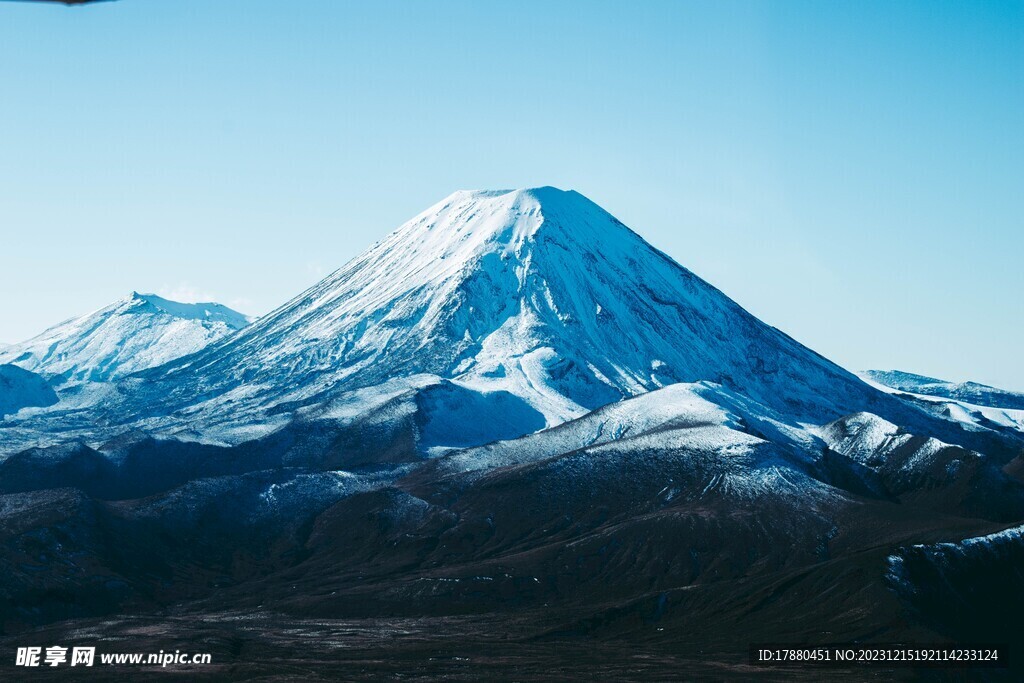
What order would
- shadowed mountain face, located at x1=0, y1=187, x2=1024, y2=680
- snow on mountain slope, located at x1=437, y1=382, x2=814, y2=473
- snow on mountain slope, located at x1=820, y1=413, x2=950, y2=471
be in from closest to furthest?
shadowed mountain face, located at x1=0, y1=187, x2=1024, y2=680, snow on mountain slope, located at x1=437, y1=382, x2=814, y2=473, snow on mountain slope, located at x1=820, y1=413, x2=950, y2=471

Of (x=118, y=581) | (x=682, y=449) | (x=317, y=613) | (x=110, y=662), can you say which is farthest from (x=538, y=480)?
(x=110, y=662)

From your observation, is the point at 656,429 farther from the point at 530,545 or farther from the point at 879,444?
the point at 530,545

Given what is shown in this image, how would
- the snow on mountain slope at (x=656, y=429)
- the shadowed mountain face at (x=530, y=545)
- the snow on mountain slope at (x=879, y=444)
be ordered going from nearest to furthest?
the shadowed mountain face at (x=530, y=545)
the snow on mountain slope at (x=656, y=429)
the snow on mountain slope at (x=879, y=444)

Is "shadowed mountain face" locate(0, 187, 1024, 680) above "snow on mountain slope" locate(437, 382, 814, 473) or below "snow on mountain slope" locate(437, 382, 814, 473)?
below

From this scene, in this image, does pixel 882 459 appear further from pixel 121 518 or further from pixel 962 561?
pixel 121 518

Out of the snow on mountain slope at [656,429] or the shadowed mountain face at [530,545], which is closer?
the shadowed mountain face at [530,545]

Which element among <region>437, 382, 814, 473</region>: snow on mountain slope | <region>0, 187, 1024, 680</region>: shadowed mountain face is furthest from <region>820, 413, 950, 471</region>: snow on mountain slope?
<region>437, 382, 814, 473</region>: snow on mountain slope

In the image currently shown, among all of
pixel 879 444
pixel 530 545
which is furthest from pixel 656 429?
pixel 530 545

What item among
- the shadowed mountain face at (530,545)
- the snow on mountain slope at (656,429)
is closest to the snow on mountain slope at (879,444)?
the shadowed mountain face at (530,545)

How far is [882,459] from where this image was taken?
180125 mm

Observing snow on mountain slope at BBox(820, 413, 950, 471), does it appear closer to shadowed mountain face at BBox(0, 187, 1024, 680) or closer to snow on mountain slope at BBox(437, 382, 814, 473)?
shadowed mountain face at BBox(0, 187, 1024, 680)

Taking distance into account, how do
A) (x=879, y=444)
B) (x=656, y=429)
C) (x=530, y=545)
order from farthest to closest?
(x=879, y=444), (x=656, y=429), (x=530, y=545)

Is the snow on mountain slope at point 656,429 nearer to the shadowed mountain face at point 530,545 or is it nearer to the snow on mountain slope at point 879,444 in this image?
the shadowed mountain face at point 530,545

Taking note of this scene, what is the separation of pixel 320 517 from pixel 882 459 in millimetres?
80348
